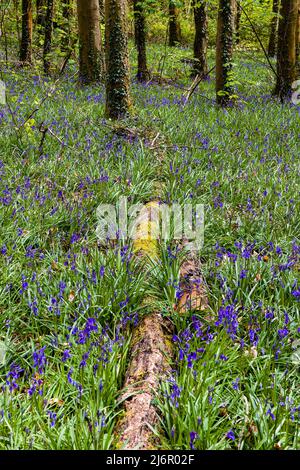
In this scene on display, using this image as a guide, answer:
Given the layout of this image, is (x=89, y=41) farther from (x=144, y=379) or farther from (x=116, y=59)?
(x=144, y=379)

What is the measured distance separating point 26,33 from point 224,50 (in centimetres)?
793

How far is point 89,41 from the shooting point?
41.6 feet

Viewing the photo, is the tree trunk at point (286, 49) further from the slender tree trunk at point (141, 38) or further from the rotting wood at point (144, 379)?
the rotting wood at point (144, 379)

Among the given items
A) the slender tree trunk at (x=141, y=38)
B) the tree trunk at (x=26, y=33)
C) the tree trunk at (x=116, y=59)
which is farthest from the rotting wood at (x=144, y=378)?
the tree trunk at (x=26, y=33)

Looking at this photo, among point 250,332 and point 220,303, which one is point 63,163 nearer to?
point 220,303

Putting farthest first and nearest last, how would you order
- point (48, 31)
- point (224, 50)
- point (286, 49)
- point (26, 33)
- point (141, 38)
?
point (48, 31), point (26, 33), point (141, 38), point (286, 49), point (224, 50)

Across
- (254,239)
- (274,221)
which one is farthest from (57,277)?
(274,221)

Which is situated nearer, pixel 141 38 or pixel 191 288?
pixel 191 288

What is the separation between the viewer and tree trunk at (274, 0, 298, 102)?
12555 millimetres

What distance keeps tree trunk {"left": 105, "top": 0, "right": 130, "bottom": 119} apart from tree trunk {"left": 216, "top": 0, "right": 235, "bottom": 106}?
3419 millimetres

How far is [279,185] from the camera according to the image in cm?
598

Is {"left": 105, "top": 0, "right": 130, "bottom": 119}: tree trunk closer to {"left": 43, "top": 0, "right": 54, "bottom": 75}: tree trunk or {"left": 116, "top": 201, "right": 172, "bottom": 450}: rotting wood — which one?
{"left": 116, "top": 201, "right": 172, "bottom": 450}: rotting wood

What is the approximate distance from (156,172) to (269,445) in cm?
484

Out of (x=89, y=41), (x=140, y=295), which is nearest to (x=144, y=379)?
(x=140, y=295)
